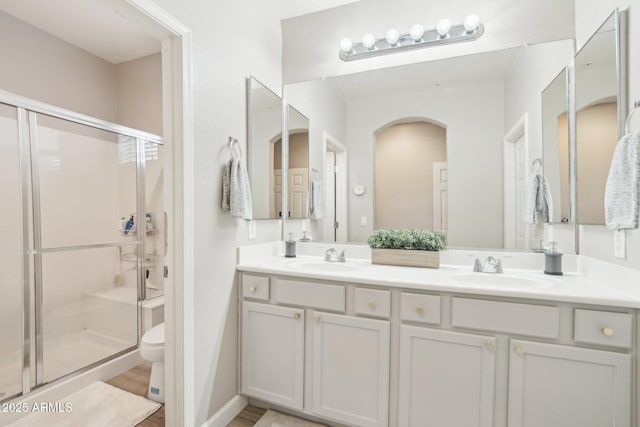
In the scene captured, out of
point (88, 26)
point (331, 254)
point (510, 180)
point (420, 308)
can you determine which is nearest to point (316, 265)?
point (331, 254)

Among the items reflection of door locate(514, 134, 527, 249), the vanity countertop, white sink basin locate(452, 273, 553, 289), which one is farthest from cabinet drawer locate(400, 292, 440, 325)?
reflection of door locate(514, 134, 527, 249)

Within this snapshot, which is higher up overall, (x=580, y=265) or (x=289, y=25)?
(x=289, y=25)

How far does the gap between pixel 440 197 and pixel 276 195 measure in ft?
3.92

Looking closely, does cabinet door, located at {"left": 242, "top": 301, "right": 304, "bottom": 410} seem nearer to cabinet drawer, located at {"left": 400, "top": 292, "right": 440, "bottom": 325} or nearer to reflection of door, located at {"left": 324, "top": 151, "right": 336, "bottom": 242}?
cabinet drawer, located at {"left": 400, "top": 292, "right": 440, "bottom": 325}

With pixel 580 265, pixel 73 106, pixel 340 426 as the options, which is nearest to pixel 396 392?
pixel 340 426

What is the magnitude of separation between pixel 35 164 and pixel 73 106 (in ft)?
3.13

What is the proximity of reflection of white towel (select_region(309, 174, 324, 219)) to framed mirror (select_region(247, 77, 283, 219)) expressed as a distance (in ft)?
0.83

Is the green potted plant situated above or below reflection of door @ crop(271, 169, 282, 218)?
below

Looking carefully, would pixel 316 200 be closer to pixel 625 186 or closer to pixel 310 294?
pixel 310 294

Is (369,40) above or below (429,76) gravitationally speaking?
above

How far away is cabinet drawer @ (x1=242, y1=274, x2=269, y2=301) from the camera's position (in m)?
1.72

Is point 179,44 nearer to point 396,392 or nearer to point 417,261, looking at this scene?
point 417,261

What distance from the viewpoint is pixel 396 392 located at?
4.64ft

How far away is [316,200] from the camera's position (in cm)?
229
